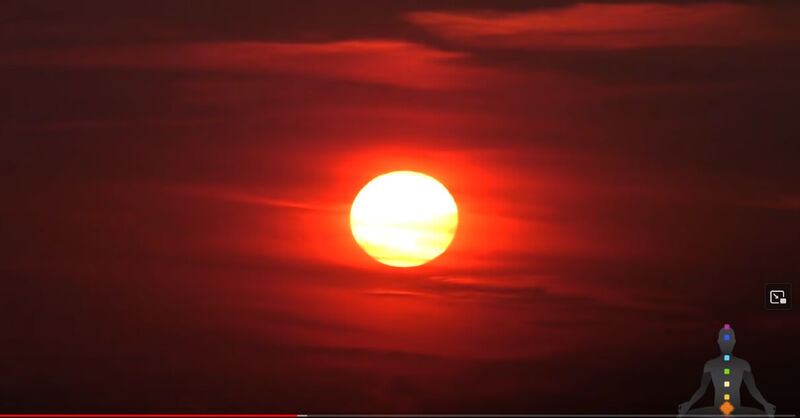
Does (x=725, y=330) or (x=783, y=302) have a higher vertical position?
(x=783, y=302)

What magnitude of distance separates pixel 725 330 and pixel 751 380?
1745mm

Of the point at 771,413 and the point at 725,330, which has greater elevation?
the point at 725,330

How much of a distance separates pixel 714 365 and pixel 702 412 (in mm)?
1544

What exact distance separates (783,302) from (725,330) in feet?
55.4

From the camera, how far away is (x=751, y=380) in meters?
40.2

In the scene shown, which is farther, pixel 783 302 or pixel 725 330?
pixel 783 302

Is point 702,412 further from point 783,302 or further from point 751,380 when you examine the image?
point 783,302

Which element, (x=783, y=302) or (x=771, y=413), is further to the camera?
(x=783, y=302)

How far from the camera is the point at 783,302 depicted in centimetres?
5588

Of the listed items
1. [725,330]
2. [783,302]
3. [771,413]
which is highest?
[783,302]

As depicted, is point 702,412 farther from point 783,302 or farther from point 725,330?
point 783,302

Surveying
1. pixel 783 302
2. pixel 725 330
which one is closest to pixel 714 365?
pixel 725 330

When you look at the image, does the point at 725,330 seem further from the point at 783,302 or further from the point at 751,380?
the point at 783,302

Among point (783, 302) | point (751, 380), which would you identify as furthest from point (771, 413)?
point (783, 302)
